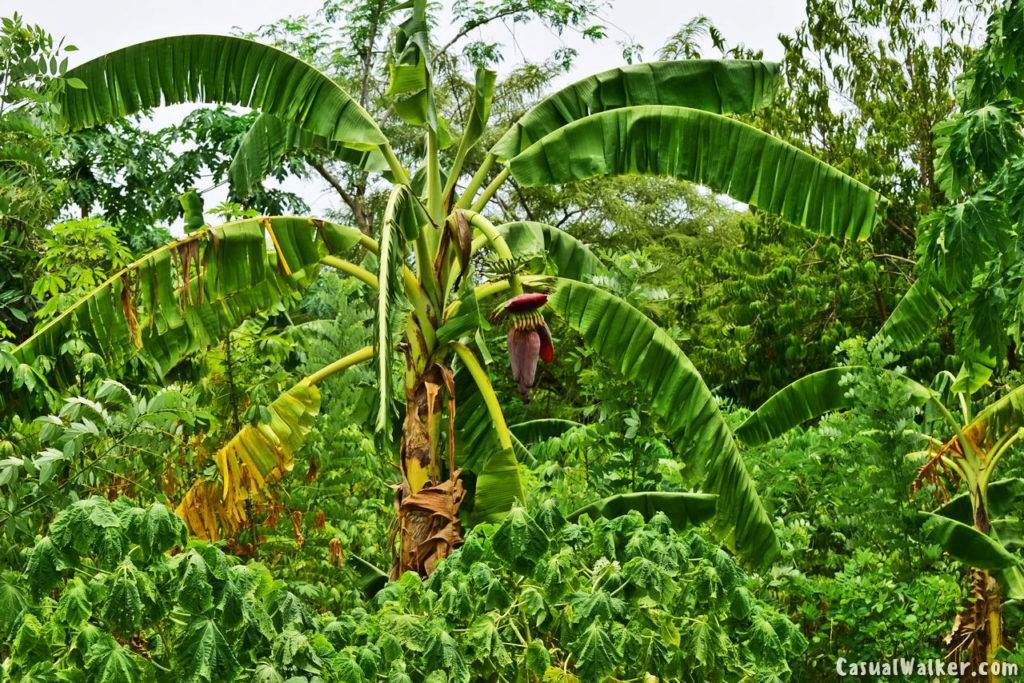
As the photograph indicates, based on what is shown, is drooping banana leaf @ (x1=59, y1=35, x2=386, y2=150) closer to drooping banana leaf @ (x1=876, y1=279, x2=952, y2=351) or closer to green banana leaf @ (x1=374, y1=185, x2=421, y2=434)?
green banana leaf @ (x1=374, y1=185, x2=421, y2=434)

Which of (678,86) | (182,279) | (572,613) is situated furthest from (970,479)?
(182,279)

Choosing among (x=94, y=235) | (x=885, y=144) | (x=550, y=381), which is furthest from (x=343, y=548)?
(x=885, y=144)

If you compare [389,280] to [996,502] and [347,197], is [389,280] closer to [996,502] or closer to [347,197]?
[996,502]

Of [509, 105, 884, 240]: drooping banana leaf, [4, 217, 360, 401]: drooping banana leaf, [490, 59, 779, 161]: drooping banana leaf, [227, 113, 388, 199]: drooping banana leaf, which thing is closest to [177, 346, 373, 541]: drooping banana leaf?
[4, 217, 360, 401]: drooping banana leaf

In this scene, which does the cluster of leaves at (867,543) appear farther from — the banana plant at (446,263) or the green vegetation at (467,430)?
the banana plant at (446,263)

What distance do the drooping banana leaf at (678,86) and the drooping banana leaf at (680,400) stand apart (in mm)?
1564

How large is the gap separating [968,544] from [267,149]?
17.4 ft

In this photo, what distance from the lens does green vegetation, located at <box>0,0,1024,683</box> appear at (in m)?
4.06

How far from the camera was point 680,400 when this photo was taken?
650cm

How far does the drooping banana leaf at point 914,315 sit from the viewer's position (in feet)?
27.7

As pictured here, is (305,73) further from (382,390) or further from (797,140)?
(797,140)

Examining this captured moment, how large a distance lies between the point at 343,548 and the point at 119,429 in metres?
2.77

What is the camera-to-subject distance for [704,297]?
55.2 ft

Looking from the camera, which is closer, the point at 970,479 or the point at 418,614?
the point at 418,614
